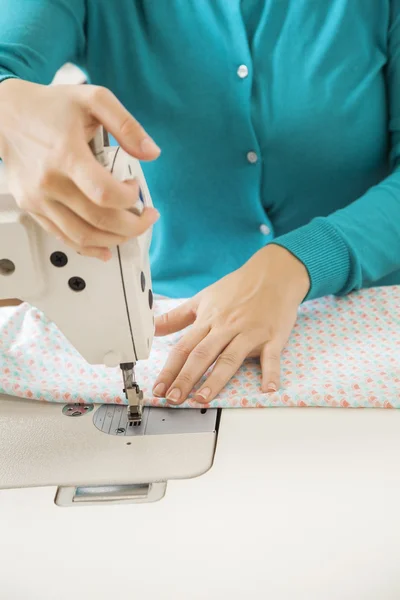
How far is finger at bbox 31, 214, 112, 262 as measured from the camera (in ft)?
2.20

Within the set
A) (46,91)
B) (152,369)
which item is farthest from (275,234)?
(46,91)

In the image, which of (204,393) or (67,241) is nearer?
(67,241)

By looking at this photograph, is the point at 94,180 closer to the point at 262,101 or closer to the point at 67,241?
the point at 67,241

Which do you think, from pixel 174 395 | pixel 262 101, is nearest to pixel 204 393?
pixel 174 395

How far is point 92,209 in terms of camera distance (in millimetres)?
631

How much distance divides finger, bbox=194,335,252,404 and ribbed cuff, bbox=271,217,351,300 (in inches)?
6.6

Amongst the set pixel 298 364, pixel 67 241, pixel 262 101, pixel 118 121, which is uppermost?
pixel 118 121

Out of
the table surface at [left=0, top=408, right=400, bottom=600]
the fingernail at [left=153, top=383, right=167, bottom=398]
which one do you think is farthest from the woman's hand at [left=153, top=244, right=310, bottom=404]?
the table surface at [left=0, top=408, right=400, bottom=600]

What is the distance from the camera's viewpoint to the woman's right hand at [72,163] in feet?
2.01

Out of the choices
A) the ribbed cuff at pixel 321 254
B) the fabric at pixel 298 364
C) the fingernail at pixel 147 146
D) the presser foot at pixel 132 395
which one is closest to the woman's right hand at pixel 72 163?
the fingernail at pixel 147 146

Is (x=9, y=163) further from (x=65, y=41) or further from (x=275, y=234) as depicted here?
(x=275, y=234)

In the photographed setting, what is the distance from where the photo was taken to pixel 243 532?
0.69 m

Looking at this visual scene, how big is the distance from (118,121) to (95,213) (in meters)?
0.09

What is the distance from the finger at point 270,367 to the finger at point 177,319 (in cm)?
14
